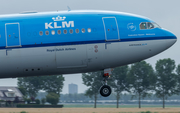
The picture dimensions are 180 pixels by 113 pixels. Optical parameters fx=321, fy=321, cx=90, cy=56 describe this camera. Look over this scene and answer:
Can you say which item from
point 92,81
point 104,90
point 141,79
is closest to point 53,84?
point 92,81

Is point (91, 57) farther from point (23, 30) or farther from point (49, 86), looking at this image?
point (49, 86)

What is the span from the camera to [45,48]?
29.8m

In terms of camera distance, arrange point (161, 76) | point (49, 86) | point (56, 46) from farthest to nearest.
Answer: point (49, 86), point (161, 76), point (56, 46)

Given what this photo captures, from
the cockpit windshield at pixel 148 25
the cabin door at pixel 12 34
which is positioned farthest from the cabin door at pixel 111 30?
the cabin door at pixel 12 34

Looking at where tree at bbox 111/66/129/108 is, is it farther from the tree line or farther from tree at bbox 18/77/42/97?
tree at bbox 18/77/42/97

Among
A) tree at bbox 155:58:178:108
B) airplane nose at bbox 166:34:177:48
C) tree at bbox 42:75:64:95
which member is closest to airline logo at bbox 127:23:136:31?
airplane nose at bbox 166:34:177:48

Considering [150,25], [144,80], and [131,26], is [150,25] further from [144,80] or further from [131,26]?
[144,80]

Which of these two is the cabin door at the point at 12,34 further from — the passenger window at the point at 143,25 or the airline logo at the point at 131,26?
the passenger window at the point at 143,25

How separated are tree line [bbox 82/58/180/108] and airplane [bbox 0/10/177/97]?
4133 inches

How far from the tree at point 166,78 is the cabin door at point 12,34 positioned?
109 m

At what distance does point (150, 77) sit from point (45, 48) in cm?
11102

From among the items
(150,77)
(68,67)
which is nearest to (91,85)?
(150,77)

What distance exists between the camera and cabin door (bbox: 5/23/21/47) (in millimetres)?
29797

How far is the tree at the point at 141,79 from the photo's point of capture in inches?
5369
